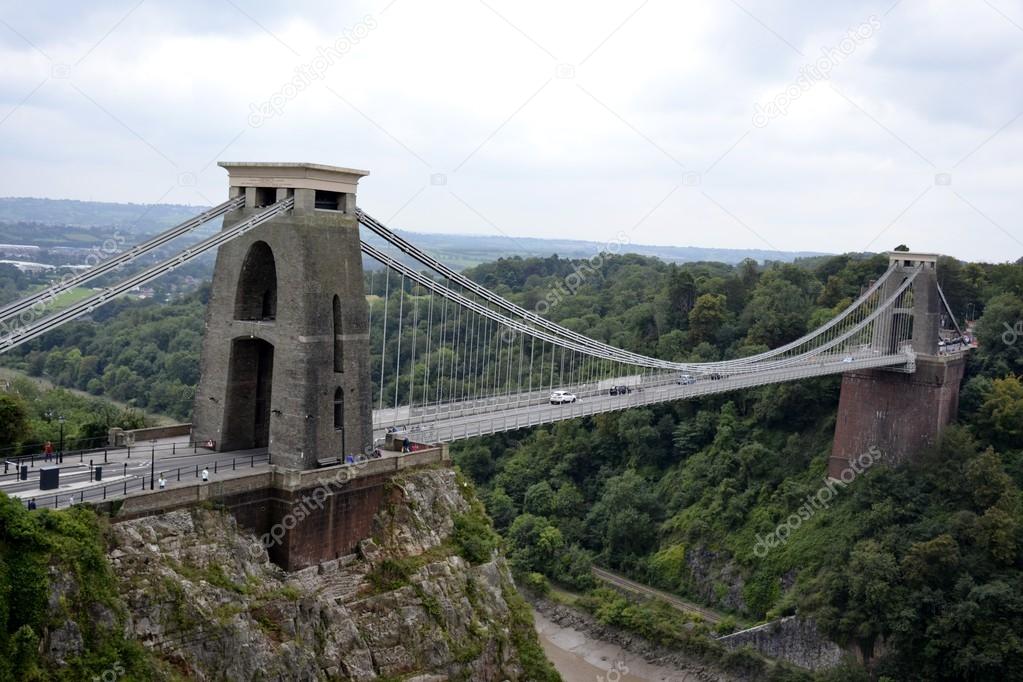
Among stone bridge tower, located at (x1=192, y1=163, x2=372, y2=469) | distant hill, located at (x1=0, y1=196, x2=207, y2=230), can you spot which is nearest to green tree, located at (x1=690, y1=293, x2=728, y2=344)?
stone bridge tower, located at (x1=192, y1=163, x2=372, y2=469)

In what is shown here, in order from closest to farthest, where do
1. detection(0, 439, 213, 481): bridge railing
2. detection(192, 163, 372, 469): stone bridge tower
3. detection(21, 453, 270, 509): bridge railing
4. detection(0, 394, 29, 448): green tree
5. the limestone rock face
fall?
detection(21, 453, 270, 509): bridge railing
the limestone rock face
detection(0, 439, 213, 481): bridge railing
detection(0, 394, 29, 448): green tree
detection(192, 163, 372, 469): stone bridge tower

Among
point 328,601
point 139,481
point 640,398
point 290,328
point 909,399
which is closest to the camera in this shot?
point 139,481

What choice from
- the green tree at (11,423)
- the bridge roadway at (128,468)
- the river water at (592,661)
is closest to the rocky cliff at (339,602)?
the bridge roadway at (128,468)

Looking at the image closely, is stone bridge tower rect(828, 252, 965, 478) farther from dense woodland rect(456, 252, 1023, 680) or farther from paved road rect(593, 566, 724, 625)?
paved road rect(593, 566, 724, 625)

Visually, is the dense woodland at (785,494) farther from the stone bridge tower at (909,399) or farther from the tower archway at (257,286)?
the tower archway at (257,286)

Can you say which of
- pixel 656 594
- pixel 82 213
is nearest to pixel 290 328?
pixel 656 594

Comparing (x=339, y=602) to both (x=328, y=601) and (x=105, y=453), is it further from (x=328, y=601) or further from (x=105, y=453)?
(x=105, y=453)
